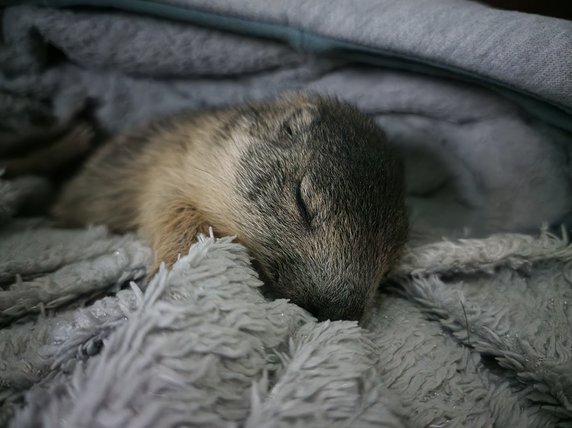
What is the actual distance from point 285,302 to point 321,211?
11.7 inches

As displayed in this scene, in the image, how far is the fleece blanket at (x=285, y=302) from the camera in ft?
3.13

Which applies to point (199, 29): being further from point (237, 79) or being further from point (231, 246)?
point (231, 246)

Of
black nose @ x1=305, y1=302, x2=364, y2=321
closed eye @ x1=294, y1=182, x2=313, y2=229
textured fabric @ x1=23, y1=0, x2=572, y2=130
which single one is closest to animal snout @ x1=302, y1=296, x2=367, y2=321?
black nose @ x1=305, y1=302, x2=364, y2=321

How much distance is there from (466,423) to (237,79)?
183 cm

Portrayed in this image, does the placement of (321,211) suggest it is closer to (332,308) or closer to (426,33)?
(332,308)

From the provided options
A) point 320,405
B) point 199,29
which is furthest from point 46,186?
point 320,405

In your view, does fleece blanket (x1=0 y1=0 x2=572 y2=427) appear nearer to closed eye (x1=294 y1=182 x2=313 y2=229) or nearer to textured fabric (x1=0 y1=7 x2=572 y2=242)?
textured fabric (x1=0 y1=7 x2=572 y2=242)

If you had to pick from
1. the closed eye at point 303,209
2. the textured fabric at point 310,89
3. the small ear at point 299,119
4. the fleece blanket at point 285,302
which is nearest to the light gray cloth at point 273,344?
the fleece blanket at point 285,302

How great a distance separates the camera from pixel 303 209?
1.42 m

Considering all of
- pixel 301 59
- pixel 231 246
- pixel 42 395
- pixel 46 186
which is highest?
pixel 301 59

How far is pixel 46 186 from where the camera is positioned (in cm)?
228

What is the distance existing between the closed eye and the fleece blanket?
218 millimetres

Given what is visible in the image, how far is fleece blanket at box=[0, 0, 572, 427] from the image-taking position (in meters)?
0.95

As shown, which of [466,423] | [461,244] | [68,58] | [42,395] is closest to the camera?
[42,395]
